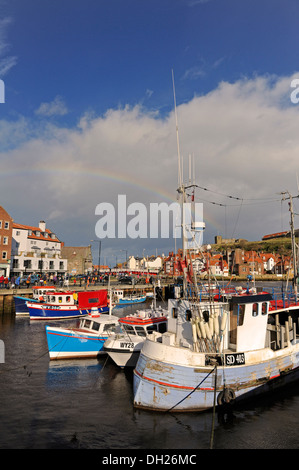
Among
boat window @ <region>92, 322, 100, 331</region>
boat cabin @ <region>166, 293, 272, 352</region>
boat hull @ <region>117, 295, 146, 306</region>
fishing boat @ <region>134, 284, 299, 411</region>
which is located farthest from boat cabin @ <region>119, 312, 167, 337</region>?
boat hull @ <region>117, 295, 146, 306</region>

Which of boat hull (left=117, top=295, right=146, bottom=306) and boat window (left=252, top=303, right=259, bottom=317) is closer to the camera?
boat window (left=252, top=303, right=259, bottom=317)

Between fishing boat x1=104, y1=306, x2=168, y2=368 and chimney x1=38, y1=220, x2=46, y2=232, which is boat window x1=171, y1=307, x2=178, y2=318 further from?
chimney x1=38, y1=220, x2=46, y2=232

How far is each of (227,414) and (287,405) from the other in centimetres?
409

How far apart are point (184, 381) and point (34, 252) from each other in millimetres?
72430

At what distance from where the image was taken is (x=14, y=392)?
60.2ft

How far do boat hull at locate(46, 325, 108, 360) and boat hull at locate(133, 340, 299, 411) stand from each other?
961 centimetres

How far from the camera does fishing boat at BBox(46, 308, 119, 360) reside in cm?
2447

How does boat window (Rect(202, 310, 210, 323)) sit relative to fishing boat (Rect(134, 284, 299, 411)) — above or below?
above

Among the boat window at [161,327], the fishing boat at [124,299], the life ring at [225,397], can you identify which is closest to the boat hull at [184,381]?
the life ring at [225,397]

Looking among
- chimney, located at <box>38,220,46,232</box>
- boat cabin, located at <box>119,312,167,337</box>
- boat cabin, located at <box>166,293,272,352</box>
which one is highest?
chimney, located at <box>38,220,46,232</box>

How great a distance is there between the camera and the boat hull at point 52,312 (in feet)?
139
